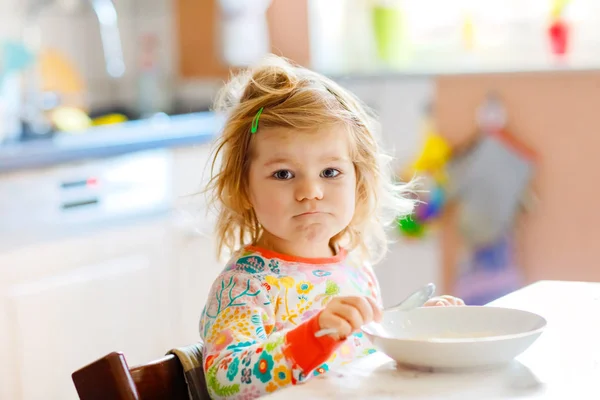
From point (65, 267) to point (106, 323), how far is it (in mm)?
196

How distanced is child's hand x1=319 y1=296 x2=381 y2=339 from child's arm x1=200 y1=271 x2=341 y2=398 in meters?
0.02

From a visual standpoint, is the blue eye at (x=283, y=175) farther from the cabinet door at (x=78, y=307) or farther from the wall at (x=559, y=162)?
the wall at (x=559, y=162)

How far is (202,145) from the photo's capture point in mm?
2859

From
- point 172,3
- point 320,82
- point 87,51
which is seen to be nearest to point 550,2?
point 172,3

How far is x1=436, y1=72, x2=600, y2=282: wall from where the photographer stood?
9.07 ft

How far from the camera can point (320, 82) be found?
1.48 meters

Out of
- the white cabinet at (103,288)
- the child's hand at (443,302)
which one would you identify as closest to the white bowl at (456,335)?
the child's hand at (443,302)

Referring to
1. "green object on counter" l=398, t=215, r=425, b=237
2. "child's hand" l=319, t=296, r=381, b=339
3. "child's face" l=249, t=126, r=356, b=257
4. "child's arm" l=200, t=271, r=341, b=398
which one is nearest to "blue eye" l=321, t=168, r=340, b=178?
"child's face" l=249, t=126, r=356, b=257

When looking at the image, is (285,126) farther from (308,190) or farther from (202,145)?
(202,145)

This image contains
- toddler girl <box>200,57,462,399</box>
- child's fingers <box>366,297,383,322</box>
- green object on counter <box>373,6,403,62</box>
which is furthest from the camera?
green object on counter <box>373,6,403,62</box>

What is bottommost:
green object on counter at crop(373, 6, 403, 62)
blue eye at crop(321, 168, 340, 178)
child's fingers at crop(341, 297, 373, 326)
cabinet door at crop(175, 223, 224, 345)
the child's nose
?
cabinet door at crop(175, 223, 224, 345)

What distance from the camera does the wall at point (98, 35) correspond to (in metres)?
3.18

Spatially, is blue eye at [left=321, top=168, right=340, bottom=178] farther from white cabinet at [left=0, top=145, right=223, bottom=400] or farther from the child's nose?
white cabinet at [left=0, top=145, right=223, bottom=400]

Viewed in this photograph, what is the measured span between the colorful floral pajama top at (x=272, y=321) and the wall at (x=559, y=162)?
1.41 metres
